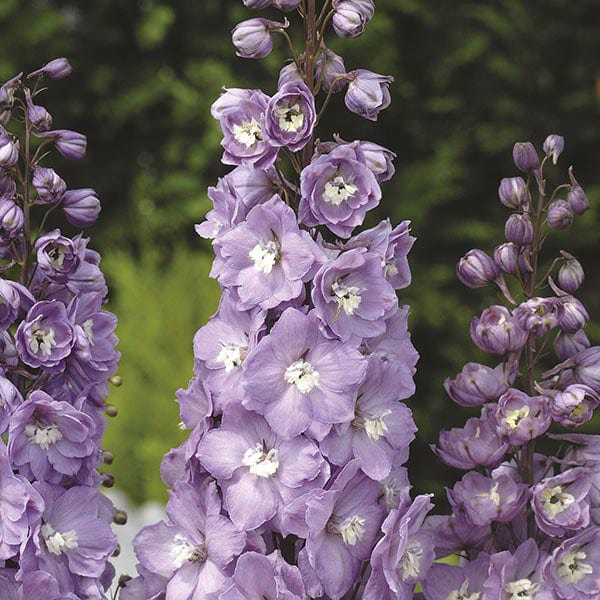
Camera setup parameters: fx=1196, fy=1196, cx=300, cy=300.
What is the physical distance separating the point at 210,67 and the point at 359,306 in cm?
203

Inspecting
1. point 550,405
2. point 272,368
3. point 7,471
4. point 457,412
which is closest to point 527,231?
point 550,405

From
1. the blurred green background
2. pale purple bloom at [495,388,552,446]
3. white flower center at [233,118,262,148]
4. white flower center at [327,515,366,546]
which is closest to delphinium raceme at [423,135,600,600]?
pale purple bloom at [495,388,552,446]

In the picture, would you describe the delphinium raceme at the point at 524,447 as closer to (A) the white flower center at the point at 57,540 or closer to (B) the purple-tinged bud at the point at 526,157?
(B) the purple-tinged bud at the point at 526,157

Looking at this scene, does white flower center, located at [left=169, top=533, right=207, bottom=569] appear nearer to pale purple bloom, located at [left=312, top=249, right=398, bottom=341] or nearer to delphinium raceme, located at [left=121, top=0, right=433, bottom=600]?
delphinium raceme, located at [left=121, top=0, right=433, bottom=600]

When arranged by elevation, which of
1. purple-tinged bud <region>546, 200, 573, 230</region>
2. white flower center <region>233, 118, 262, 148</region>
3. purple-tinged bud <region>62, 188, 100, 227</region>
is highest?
white flower center <region>233, 118, 262, 148</region>

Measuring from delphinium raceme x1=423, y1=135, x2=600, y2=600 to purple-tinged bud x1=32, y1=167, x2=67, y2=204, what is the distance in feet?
1.09

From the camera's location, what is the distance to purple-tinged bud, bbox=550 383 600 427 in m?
0.91

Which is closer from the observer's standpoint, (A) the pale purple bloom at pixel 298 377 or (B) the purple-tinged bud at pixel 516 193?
(A) the pale purple bloom at pixel 298 377

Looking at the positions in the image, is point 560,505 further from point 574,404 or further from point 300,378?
point 300,378

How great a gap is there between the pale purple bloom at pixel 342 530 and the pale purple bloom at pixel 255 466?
18 millimetres

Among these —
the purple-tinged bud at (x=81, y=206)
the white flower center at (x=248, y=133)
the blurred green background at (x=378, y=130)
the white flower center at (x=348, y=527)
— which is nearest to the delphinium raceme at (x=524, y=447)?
the white flower center at (x=348, y=527)

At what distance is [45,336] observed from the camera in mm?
921

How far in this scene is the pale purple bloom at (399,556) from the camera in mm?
871

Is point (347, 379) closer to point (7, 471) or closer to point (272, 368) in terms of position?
point (272, 368)
